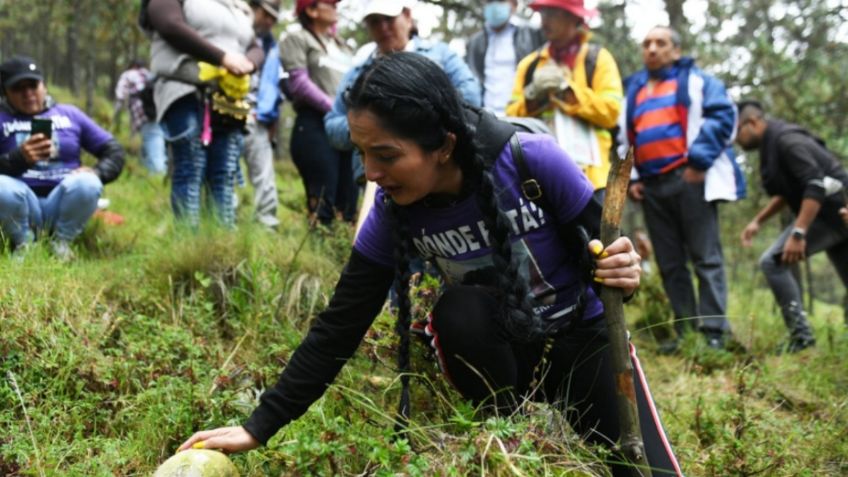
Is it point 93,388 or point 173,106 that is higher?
point 173,106

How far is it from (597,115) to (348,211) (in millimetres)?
1758

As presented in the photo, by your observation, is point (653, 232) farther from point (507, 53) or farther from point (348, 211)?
point (348, 211)

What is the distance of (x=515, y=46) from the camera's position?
4715mm

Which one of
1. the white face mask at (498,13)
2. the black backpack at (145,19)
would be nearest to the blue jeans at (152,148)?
the black backpack at (145,19)

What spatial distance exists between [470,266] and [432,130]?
568 millimetres

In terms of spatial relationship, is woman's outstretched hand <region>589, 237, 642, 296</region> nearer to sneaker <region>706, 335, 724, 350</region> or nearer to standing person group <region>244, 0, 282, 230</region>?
sneaker <region>706, 335, 724, 350</region>

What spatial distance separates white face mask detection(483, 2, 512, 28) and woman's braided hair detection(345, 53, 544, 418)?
289 cm

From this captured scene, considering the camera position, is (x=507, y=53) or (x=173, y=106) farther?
(x=507, y=53)

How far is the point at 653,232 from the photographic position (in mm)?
4988

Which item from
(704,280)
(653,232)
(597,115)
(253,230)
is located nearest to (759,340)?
(704,280)

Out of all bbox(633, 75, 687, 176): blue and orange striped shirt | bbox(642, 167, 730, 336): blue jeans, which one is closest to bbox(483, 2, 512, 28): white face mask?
bbox(633, 75, 687, 176): blue and orange striped shirt

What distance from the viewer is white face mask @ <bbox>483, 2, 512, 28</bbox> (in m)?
4.70

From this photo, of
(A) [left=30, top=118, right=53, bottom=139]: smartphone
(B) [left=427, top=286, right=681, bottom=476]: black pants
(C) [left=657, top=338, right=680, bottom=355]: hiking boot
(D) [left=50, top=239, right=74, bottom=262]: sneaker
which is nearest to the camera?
(B) [left=427, top=286, right=681, bottom=476]: black pants

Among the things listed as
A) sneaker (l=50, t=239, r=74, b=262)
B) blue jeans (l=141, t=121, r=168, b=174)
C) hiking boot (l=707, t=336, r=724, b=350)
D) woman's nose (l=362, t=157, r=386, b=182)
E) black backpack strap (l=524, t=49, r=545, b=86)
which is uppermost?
black backpack strap (l=524, t=49, r=545, b=86)
